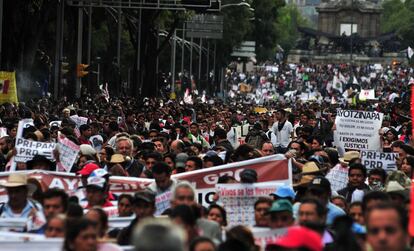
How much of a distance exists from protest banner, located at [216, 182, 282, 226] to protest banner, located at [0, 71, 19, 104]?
20.7 metres

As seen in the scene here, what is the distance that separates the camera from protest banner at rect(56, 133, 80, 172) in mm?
17047

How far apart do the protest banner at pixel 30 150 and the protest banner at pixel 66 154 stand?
23 cm

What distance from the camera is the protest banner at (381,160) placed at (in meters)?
18.3

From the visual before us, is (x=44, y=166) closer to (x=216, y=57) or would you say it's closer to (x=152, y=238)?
(x=152, y=238)

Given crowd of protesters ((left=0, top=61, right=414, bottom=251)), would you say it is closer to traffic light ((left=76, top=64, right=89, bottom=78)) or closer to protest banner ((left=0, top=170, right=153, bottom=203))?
protest banner ((left=0, top=170, right=153, bottom=203))

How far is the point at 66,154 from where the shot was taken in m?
17.2

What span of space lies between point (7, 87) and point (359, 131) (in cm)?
1299

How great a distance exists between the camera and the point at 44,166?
52.6ft

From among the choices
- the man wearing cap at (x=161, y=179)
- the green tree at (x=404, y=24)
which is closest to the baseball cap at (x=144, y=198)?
the man wearing cap at (x=161, y=179)

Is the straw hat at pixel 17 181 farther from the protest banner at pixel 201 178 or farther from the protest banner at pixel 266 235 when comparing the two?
the protest banner at pixel 266 235

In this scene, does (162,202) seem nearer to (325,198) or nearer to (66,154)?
(325,198)

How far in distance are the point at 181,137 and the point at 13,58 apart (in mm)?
22320

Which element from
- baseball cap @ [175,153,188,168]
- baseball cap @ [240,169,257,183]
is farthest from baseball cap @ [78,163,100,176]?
baseball cap @ [240,169,257,183]

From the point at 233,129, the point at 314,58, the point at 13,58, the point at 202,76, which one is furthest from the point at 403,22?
the point at 233,129
